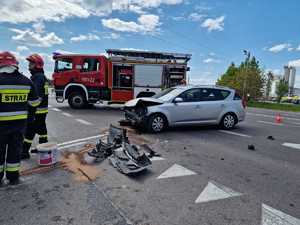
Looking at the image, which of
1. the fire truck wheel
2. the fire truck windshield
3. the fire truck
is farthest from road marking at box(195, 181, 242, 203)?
the fire truck windshield

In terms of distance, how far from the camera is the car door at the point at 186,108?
824cm

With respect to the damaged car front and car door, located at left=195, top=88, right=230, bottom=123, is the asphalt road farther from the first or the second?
car door, located at left=195, top=88, right=230, bottom=123

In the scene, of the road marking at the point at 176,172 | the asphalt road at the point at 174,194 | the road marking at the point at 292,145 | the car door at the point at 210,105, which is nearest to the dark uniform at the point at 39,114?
the asphalt road at the point at 174,194

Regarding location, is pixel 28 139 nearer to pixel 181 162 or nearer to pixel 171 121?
pixel 181 162

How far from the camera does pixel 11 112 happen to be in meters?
3.64

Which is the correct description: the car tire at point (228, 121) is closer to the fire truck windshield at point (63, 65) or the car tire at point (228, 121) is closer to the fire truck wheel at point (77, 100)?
the fire truck wheel at point (77, 100)

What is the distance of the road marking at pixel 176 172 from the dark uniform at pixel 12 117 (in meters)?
2.31

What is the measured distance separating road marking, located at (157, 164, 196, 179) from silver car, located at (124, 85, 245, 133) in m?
3.28

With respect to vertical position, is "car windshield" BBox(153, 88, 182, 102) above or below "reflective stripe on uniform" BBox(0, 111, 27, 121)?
above

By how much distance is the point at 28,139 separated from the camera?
16.6 feet

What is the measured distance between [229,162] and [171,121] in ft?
10.7

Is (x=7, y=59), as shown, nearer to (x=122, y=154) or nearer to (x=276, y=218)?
(x=122, y=154)

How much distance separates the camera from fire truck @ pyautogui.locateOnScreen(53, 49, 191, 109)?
532 inches

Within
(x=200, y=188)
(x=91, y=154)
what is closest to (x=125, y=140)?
(x=91, y=154)
